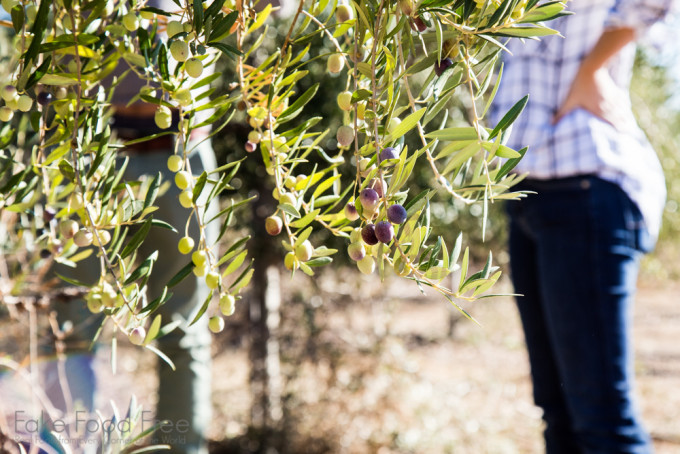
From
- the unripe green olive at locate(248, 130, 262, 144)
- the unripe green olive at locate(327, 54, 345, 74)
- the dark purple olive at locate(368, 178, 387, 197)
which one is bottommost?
the dark purple olive at locate(368, 178, 387, 197)

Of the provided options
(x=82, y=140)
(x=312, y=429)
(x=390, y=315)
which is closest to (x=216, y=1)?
(x=82, y=140)

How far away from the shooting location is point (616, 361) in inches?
40.6

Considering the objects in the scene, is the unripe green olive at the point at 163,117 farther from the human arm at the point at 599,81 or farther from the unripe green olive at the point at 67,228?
the human arm at the point at 599,81

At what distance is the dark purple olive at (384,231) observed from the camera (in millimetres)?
389

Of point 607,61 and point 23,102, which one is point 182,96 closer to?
point 23,102

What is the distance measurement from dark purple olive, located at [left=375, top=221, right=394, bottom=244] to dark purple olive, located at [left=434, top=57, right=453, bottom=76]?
0.11m

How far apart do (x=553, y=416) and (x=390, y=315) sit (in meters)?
1.27

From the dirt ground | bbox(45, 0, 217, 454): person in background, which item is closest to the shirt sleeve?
bbox(45, 0, 217, 454): person in background

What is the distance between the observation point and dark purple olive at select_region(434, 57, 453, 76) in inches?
16.3

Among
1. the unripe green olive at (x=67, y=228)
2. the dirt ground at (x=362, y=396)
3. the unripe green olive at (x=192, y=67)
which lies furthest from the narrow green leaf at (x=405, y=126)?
the dirt ground at (x=362, y=396)

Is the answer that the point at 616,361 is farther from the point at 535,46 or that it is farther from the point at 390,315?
the point at 390,315

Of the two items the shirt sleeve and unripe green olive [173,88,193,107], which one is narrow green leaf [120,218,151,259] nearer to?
unripe green olive [173,88,193,107]

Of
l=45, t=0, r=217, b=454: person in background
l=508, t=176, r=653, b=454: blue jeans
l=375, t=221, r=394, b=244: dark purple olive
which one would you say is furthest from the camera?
l=45, t=0, r=217, b=454: person in background

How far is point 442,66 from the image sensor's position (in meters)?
0.42
